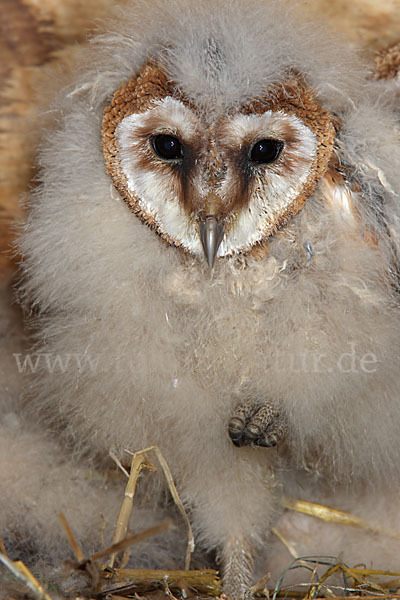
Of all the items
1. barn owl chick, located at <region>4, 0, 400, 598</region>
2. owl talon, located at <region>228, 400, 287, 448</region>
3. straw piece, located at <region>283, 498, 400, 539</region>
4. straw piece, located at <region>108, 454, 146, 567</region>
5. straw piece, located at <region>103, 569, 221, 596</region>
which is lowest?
straw piece, located at <region>283, 498, 400, 539</region>

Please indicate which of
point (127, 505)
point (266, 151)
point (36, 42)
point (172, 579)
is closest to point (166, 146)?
point (266, 151)

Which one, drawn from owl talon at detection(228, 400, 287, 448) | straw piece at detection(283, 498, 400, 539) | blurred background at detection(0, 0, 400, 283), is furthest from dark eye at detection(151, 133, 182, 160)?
straw piece at detection(283, 498, 400, 539)

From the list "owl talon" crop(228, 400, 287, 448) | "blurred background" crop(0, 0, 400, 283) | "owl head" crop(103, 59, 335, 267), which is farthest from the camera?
"blurred background" crop(0, 0, 400, 283)

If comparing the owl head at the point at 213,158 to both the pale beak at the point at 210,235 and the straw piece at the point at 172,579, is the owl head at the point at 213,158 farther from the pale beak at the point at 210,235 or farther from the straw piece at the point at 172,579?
the straw piece at the point at 172,579

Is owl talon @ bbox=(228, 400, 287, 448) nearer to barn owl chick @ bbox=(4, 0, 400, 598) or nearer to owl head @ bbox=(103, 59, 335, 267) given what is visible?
barn owl chick @ bbox=(4, 0, 400, 598)

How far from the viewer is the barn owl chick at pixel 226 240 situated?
172cm

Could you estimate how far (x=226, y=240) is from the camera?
1.80 m

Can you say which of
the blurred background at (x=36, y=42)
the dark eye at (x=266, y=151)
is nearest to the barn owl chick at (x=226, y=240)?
the dark eye at (x=266, y=151)

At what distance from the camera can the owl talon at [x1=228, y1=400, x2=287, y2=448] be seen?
1.86 m

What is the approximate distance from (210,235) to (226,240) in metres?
0.13

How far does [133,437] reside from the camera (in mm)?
2045

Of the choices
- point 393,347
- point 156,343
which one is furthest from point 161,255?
point 393,347

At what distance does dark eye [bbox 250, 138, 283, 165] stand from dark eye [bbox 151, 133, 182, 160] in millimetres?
193

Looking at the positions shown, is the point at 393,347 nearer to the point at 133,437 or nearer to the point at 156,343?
the point at 156,343
